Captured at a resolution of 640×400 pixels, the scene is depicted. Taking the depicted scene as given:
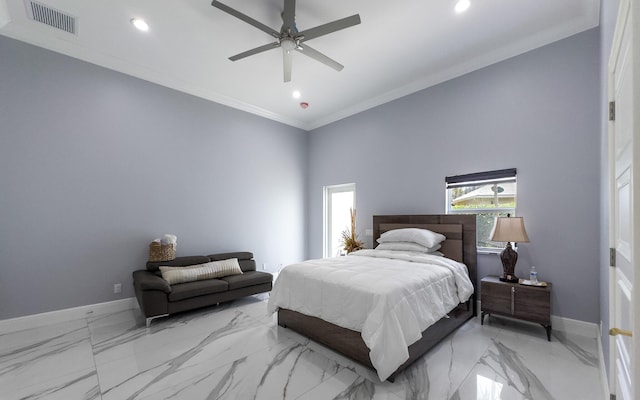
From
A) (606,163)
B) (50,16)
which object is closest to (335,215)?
(606,163)

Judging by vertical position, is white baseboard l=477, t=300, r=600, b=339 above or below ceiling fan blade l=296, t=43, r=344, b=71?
below

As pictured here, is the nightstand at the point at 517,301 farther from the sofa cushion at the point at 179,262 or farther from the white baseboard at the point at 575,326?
the sofa cushion at the point at 179,262

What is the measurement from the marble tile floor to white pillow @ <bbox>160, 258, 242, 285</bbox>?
2.04 feet

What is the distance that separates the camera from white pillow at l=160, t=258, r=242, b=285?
3.59 meters

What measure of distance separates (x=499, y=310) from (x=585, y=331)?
81cm

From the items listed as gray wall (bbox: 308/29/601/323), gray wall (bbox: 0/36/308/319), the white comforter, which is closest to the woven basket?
gray wall (bbox: 0/36/308/319)

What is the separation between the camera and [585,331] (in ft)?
9.38

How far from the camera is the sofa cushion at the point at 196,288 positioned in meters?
3.38

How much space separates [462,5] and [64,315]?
5637 millimetres

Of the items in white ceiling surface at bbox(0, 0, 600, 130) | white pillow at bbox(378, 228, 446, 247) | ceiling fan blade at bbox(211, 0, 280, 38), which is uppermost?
white ceiling surface at bbox(0, 0, 600, 130)

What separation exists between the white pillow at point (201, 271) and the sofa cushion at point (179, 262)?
3.8 inches

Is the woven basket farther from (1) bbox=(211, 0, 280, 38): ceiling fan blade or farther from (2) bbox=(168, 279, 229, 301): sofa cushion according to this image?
(1) bbox=(211, 0, 280, 38): ceiling fan blade

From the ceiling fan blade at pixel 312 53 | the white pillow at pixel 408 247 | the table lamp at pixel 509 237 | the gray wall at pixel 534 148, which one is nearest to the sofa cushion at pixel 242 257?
the white pillow at pixel 408 247

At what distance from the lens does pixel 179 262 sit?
12.9ft
